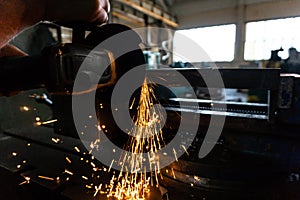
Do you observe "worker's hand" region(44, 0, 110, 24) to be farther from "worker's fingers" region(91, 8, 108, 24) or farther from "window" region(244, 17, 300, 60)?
"window" region(244, 17, 300, 60)

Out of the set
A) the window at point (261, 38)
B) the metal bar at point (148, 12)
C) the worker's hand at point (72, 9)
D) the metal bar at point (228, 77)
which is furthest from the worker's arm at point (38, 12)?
the window at point (261, 38)

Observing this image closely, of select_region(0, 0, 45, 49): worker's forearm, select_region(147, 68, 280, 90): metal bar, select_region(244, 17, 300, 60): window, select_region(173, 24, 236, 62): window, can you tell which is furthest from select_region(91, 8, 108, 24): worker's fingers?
select_region(173, 24, 236, 62): window

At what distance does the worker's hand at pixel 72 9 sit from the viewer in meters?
0.46

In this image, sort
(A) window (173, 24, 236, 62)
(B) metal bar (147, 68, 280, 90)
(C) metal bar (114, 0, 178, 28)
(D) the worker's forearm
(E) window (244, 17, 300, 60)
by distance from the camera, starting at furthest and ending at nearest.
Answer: (A) window (173, 24, 236, 62) < (E) window (244, 17, 300, 60) < (C) metal bar (114, 0, 178, 28) < (B) metal bar (147, 68, 280, 90) < (D) the worker's forearm

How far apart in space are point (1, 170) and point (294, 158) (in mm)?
1154

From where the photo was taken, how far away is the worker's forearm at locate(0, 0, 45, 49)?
1.38ft

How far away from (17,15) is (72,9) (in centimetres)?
11

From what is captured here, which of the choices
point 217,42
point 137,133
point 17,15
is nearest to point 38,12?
point 17,15

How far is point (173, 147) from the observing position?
0.93m

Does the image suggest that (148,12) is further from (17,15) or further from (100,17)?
(17,15)

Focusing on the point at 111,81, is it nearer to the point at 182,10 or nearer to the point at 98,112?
the point at 98,112

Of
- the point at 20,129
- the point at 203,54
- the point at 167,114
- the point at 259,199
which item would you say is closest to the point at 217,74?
the point at 167,114

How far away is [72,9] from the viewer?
1.54ft

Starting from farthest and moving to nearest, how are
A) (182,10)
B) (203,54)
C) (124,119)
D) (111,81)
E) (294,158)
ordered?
(182,10) < (203,54) < (294,158) < (124,119) < (111,81)
